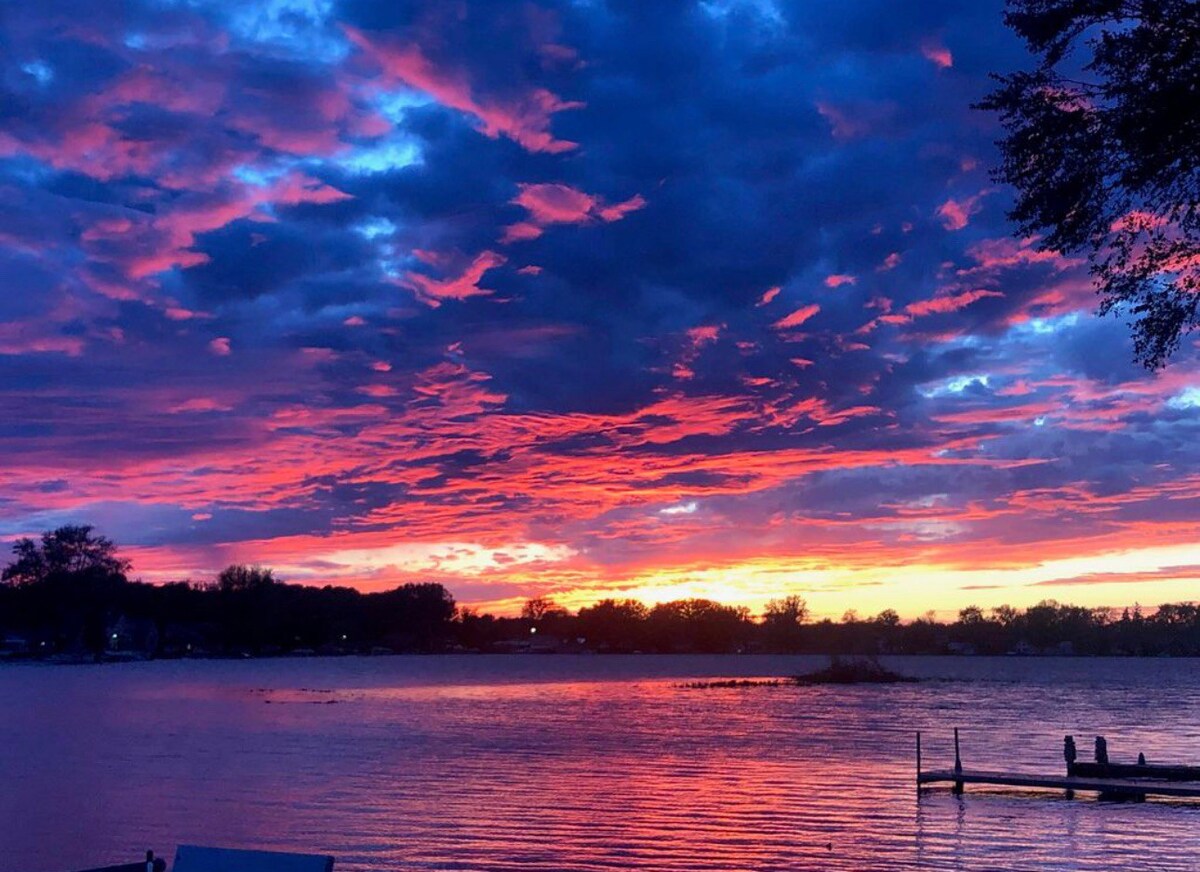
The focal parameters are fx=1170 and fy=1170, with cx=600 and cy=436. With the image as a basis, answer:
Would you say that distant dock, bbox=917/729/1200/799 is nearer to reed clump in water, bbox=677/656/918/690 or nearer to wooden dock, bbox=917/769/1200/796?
wooden dock, bbox=917/769/1200/796

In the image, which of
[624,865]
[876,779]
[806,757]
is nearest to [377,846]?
[624,865]

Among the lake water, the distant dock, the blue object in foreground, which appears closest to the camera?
the blue object in foreground

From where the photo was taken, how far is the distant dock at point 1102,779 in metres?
41.6

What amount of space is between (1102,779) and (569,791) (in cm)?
2062

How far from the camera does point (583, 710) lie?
356ft

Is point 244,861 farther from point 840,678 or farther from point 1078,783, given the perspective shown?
point 840,678

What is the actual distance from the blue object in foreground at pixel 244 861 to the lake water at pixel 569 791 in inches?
667

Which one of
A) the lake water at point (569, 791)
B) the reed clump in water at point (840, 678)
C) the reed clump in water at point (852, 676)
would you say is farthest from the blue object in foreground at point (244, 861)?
the reed clump in water at point (852, 676)

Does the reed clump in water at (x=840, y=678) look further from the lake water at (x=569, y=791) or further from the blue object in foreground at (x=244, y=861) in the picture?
the blue object in foreground at (x=244, y=861)

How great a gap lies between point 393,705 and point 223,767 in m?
62.5

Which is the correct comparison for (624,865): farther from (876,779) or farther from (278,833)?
(876,779)

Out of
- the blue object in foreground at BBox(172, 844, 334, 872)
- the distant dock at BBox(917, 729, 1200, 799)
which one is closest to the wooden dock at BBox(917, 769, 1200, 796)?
the distant dock at BBox(917, 729, 1200, 799)

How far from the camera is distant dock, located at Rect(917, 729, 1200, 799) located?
136ft

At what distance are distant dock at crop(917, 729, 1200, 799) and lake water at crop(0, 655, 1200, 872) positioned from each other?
2.15 feet
